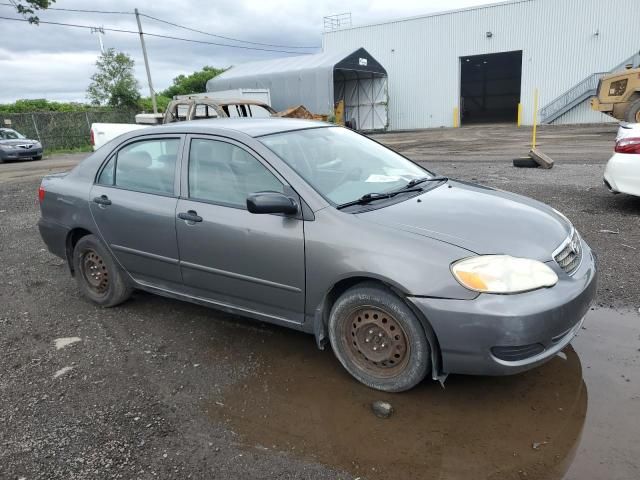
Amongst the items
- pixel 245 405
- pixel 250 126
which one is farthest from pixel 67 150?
pixel 245 405

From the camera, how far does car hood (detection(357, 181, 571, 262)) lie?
2826 millimetres

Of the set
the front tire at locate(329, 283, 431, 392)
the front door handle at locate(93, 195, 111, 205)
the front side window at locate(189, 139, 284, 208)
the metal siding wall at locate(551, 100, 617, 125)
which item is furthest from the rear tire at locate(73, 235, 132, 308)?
the metal siding wall at locate(551, 100, 617, 125)

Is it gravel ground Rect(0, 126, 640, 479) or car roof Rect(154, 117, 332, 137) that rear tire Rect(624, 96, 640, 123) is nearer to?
gravel ground Rect(0, 126, 640, 479)

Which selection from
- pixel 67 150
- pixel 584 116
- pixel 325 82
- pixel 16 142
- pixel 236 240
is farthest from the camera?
pixel 584 116

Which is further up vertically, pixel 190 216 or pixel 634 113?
pixel 190 216

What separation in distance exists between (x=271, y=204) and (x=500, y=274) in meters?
1.35

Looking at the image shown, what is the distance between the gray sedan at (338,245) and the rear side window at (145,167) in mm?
13

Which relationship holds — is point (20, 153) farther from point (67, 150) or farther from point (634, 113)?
point (634, 113)

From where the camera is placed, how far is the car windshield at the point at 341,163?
342 centimetres

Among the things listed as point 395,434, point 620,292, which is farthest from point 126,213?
point 620,292

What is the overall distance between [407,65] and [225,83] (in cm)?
1180

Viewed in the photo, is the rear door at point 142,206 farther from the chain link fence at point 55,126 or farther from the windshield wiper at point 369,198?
the chain link fence at point 55,126

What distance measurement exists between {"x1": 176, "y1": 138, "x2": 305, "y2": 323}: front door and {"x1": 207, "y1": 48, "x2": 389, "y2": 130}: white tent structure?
81.4 ft

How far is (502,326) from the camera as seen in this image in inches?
102
